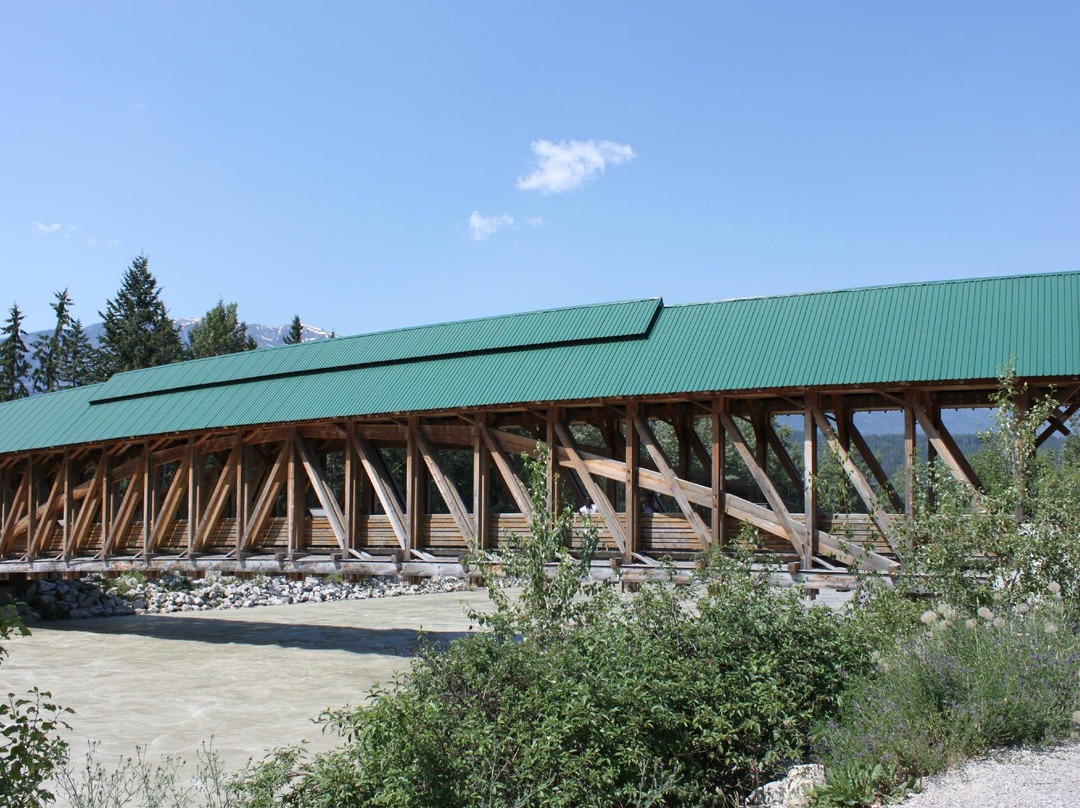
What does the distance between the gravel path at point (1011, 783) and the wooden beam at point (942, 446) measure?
7.09 metres

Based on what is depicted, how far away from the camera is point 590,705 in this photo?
901cm

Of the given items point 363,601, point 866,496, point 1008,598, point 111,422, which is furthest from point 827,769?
point 363,601

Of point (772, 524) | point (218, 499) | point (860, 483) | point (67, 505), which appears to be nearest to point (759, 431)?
point (772, 524)

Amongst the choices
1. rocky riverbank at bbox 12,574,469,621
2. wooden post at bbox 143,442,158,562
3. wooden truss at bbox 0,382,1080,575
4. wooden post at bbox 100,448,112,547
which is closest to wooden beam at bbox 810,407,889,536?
wooden truss at bbox 0,382,1080,575

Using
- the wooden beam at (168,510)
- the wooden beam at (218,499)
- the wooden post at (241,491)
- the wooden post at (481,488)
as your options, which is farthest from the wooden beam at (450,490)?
the wooden beam at (168,510)

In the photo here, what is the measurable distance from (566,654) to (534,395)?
24.1 feet

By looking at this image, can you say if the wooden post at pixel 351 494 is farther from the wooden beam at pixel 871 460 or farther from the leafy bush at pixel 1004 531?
the leafy bush at pixel 1004 531

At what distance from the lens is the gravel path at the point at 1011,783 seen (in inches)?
288

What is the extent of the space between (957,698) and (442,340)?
1276 centimetres

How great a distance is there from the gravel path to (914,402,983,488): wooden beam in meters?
7.09

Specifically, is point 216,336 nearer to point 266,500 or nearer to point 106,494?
point 106,494

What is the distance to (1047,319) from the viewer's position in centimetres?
1477

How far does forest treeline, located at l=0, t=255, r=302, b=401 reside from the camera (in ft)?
210

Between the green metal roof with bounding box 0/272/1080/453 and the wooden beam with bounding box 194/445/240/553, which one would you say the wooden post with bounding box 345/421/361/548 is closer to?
the green metal roof with bounding box 0/272/1080/453
